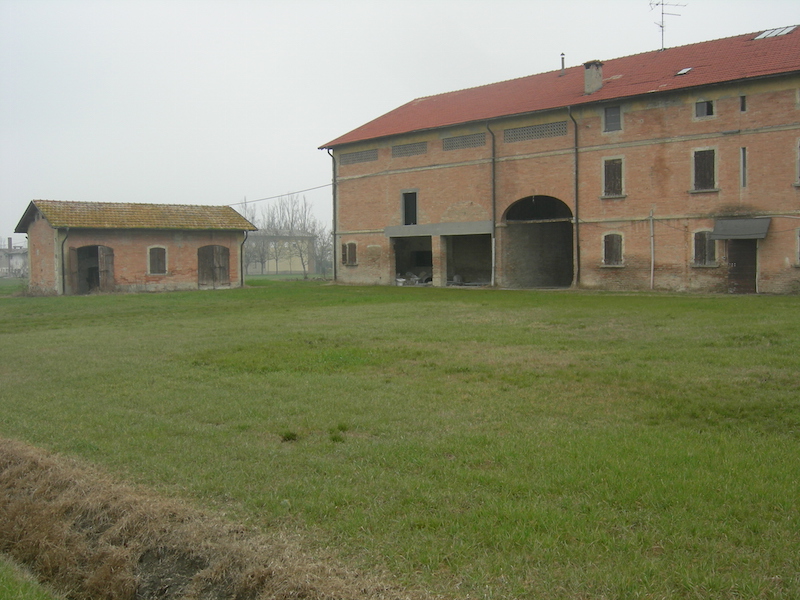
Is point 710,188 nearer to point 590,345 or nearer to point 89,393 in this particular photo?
point 590,345

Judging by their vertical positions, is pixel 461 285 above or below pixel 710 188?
below

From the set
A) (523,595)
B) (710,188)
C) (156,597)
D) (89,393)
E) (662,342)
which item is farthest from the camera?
(710,188)

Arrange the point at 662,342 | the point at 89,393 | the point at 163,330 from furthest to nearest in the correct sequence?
the point at 163,330, the point at 662,342, the point at 89,393

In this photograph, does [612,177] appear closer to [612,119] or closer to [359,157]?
[612,119]

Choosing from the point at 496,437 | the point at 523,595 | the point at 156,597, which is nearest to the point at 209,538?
the point at 156,597

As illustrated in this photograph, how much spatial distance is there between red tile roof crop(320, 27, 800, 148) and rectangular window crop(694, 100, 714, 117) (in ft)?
2.51

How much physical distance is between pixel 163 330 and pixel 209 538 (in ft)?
39.6

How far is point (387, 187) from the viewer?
119ft

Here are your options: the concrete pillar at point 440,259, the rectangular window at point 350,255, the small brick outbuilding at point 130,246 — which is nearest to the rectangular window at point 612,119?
the concrete pillar at point 440,259

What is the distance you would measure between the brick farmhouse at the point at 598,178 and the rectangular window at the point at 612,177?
43mm

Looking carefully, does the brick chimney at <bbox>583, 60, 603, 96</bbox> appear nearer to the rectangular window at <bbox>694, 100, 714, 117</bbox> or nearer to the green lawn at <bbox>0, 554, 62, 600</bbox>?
the rectangular window at <bbox>694, 100, 714, 117</bbox>

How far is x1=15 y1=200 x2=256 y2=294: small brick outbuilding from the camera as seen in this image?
32781 mm

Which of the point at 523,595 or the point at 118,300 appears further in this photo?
the point at 118,300

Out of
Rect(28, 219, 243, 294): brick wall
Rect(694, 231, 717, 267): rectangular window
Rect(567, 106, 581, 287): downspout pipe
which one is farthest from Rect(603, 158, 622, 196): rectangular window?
Rect(28, 219, 243, 294): brick wall
